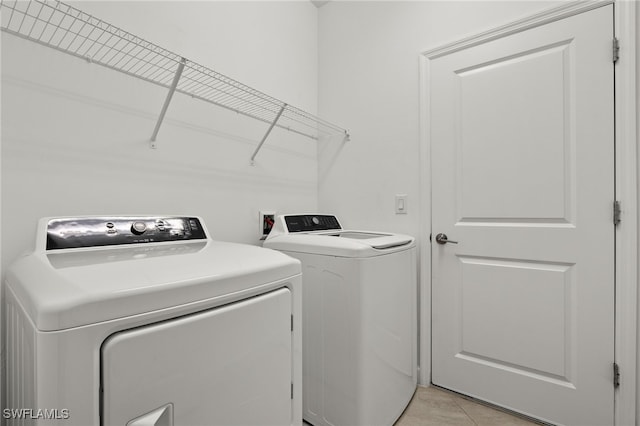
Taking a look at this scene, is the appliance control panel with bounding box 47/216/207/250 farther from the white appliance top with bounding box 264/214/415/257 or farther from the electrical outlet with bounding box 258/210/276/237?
the electrical outlet with bounding box 258/210/276/237

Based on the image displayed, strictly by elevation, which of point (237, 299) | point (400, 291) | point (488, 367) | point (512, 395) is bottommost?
point (512, 395)

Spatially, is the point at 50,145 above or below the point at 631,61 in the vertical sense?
below

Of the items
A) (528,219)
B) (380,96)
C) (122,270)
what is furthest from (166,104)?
(528,219)

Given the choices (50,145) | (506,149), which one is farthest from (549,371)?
(50,145)

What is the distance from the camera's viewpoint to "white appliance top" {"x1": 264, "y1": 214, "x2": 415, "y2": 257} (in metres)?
1.38

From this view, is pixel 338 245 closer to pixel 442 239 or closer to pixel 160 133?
pixel 442 239

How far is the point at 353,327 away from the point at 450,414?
2.76 ft

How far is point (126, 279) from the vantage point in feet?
2.23

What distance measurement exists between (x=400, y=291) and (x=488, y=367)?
70cm

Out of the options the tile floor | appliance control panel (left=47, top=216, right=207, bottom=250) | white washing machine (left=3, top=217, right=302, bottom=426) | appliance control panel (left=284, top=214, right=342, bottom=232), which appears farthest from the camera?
appliance control panel (left=284, top=214, right=342, bottom=232)

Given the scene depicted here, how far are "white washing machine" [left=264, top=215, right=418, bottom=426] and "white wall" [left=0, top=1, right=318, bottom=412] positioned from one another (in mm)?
528

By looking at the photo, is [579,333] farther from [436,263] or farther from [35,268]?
[35,268]

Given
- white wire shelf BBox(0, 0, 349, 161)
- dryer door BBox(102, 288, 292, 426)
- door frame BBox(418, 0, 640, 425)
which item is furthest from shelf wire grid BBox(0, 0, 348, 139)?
door frame BBox(418, 0, 640, 425)

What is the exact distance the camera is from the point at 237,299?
83 cm
